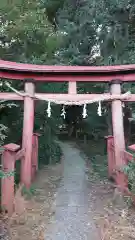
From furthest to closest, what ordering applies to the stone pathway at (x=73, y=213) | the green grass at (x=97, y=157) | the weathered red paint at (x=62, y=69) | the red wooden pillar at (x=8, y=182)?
the green grass at (x=97, y=157) < the weathered red paint at (x=62, y=69) < the red wooden pillar at (x=8, y=182) < the stone pathway at (x=73, y=213)

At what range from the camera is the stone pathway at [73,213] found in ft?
13.4

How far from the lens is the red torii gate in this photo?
6426mm

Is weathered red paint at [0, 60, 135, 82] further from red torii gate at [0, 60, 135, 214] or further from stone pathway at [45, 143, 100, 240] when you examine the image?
stone pathway at [45, 143, 100, 240]

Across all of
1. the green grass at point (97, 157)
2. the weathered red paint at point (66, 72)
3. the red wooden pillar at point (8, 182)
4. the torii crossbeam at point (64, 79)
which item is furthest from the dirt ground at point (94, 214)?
the weathered red paint at point (66, 72)

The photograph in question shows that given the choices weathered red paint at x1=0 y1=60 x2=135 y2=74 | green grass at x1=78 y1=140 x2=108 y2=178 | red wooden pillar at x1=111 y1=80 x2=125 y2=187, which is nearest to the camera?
red wooden pillar at x1=111 y1=80 x2=125 y2=187

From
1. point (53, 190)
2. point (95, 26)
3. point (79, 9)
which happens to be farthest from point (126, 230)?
point (79, 9)

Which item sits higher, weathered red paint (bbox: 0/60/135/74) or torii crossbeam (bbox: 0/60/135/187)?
weathered red paint (bbox: 0/60/135/74)

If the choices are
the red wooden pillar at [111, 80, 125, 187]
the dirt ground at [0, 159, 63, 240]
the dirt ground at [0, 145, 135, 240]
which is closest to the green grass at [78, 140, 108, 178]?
the dirt ground at [0, 145, 135, 240]

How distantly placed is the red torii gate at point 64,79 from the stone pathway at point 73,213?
992 mm

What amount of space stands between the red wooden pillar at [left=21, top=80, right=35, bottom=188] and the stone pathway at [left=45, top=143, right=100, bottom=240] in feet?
2.85

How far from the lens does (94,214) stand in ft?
16.4

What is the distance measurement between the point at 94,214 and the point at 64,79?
3333mm

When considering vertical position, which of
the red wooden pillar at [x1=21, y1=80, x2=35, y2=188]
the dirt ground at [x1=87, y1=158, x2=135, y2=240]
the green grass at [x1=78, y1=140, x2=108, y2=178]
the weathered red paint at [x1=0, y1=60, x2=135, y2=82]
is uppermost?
the weathered red paint at [x1=0, y1=60, x2=135, y2=82]

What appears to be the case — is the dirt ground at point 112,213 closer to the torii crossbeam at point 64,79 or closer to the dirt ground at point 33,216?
the torii crossbeam at point 64,79
